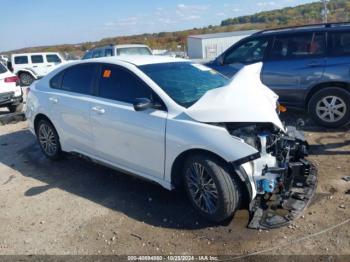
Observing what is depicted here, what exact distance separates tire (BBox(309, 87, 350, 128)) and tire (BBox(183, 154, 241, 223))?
3.79 m

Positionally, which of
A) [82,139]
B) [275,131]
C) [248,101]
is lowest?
[82,139]

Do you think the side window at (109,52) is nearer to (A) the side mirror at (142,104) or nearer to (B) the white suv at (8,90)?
(B) the white suv at (8,90)

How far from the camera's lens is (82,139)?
5270 millimetres

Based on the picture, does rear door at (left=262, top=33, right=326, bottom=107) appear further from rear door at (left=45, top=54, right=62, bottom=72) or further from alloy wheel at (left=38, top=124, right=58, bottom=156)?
rear door at (left=45, top=54, right=62, bottom=72)

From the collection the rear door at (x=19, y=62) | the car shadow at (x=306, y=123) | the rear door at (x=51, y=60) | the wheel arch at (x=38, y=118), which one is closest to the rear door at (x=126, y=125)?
the wheel arch at (x=38, y=118)

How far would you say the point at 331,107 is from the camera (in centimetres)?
683

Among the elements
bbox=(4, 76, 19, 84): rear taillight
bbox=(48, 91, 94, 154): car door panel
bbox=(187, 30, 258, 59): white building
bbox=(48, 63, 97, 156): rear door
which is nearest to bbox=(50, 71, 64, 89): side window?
bbox=(48, 63, 97, 156): rear door

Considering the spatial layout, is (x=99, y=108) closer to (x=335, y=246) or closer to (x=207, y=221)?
(x=207, y=221)

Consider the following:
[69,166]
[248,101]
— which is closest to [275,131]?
[248,101]

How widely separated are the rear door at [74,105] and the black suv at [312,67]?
11.8ft

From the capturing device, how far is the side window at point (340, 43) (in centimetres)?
672

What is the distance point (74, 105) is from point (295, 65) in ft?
13.4

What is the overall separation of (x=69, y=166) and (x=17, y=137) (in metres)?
2.65

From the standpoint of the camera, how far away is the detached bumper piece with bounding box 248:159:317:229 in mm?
3847
